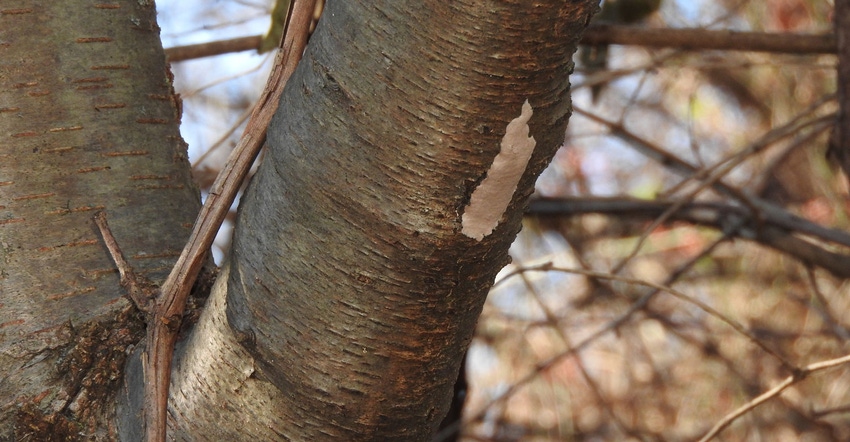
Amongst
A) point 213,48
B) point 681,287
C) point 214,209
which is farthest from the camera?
point 681,287

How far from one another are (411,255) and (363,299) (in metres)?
0.05

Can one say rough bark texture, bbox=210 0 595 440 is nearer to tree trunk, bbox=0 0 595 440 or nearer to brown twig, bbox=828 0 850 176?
tree trunk, bbox=0 0 595 440

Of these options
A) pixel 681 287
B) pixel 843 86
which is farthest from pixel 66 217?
pixel 681 287

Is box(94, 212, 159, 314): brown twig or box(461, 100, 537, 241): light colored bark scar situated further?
box(94, 212, 159, 314): brown twig

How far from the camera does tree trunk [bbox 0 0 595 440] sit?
49 centimetres

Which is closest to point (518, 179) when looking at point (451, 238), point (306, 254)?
point (451, 238)

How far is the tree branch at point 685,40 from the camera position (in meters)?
1.37

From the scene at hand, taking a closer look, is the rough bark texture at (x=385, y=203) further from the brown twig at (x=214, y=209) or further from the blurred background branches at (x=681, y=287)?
the blurred background branches at (x=681, y=287)

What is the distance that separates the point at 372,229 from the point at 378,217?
11 millimetres

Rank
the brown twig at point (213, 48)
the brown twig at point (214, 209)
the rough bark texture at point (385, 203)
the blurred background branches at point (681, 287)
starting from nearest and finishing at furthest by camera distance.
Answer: the rough bark texture at point (385, 203) → the brown twig at point (214, 209) → the brown twig at point (213, 48) → the blurred background branches at point (681, 287)

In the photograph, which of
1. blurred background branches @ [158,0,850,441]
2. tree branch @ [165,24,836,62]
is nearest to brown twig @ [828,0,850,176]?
tree branch @ [165,24,836,62]

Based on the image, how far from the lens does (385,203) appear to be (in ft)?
1.75

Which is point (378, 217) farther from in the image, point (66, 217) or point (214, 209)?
point (66, 217)

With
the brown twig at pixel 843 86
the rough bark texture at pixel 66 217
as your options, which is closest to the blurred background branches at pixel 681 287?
the brown twig at pixel 843 86
